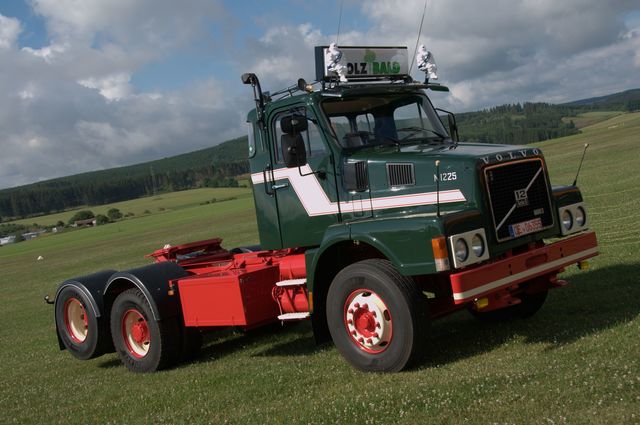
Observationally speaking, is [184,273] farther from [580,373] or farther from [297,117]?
[580,373]

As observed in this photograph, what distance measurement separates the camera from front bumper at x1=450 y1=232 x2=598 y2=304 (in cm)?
670

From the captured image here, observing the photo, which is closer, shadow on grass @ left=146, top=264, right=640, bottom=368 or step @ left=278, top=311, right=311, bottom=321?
shadow on grass @ left=146, top=264, right=640, bottom=368

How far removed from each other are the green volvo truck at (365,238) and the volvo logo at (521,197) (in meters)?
0.02

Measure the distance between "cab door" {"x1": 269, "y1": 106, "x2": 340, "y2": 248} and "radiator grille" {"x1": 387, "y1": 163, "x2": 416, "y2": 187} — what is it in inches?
29.0

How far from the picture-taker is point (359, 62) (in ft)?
28.9

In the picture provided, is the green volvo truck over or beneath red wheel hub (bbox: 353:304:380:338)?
over

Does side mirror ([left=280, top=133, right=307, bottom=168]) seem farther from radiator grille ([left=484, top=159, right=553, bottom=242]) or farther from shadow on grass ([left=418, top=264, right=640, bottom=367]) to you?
shadow on grass ([left=418, top=264, right=640, bottom=367])

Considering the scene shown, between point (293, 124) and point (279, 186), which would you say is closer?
point (293, 124)

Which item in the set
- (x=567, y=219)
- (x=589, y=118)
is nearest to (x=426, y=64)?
(x=567, y=219)

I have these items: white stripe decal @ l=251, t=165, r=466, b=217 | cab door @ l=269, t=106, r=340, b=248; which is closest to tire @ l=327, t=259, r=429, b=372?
white stripe decal @ l=251, t=165, r=466, b=217

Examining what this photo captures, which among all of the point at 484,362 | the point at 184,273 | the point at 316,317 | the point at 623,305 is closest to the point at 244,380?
the point at 316,317

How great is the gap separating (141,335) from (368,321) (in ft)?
12.4

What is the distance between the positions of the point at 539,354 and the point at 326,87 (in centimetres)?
393

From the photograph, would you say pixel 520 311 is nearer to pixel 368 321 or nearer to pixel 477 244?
pixel 477 244
